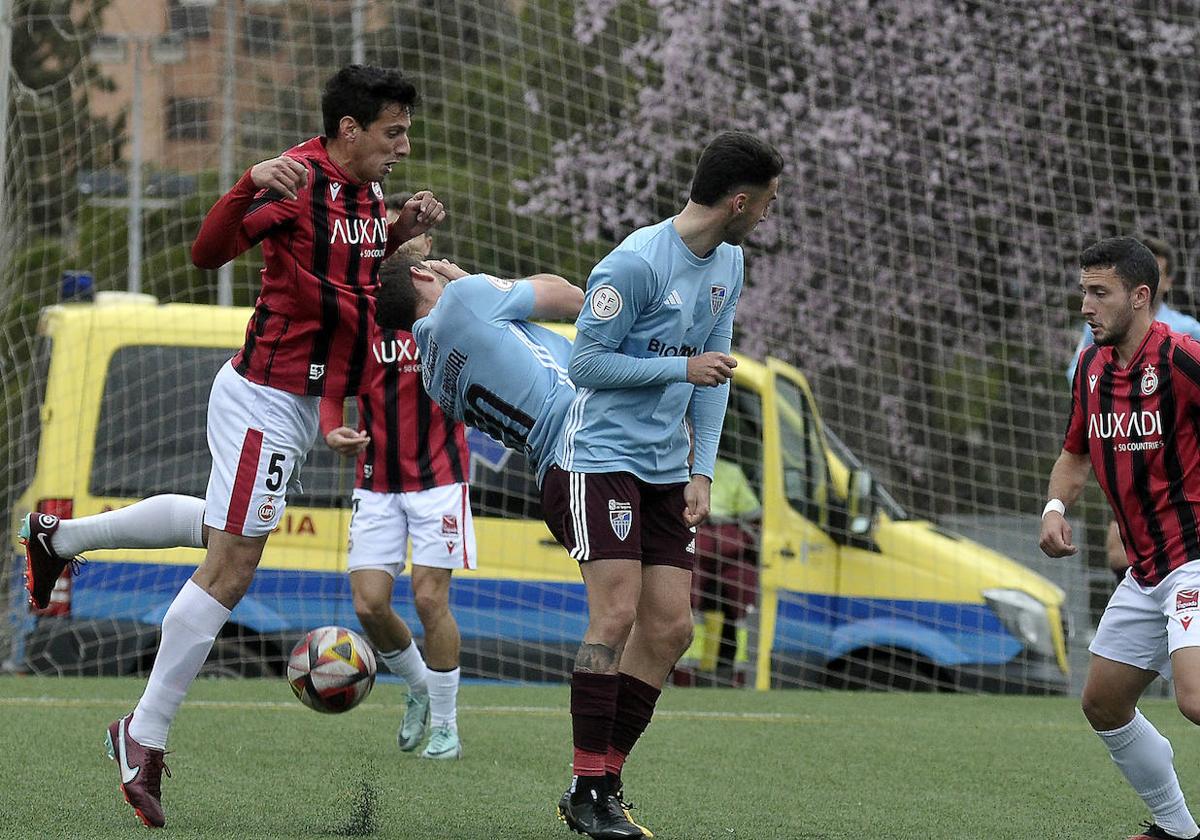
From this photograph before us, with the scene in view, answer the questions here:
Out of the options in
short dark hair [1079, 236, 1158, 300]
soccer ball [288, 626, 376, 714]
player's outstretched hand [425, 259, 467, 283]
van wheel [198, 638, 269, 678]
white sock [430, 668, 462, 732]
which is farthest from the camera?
van wheel [198, 638, 269, 678]

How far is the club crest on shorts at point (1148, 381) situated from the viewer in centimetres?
493

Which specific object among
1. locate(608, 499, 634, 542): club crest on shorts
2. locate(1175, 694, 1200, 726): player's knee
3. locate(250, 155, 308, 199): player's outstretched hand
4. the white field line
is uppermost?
locate(250, 155, 308, 199): player's outstretched hand

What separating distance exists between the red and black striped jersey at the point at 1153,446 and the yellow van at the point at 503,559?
533cm

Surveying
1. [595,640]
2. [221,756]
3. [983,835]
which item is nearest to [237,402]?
[595,640]

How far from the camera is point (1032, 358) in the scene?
1312 cm

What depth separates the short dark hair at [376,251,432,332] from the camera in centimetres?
544

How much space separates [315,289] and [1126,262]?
2.33 meters

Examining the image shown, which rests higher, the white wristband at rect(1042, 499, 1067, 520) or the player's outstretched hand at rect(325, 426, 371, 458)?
the player's outstretched hand at rect(325, 426, 371, 458)

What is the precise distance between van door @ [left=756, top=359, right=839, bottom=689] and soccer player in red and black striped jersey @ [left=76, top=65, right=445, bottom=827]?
5.60m

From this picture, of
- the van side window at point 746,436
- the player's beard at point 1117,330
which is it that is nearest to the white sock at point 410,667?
the player's beard at point 1117,330

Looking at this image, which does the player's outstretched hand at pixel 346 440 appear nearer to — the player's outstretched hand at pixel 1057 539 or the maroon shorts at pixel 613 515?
the maroon shorts at pixel 613 515

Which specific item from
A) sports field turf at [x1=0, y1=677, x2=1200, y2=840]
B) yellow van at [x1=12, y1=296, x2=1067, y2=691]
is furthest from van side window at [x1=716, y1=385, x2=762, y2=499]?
sports field turf at [x1=0, y1=677, x2=1200, y2=840]

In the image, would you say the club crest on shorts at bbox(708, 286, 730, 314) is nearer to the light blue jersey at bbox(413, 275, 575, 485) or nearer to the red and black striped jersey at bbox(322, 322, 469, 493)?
the light blue jersey at bbox(413, 275, 575, 485)

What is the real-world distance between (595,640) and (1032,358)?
8.99 metres
